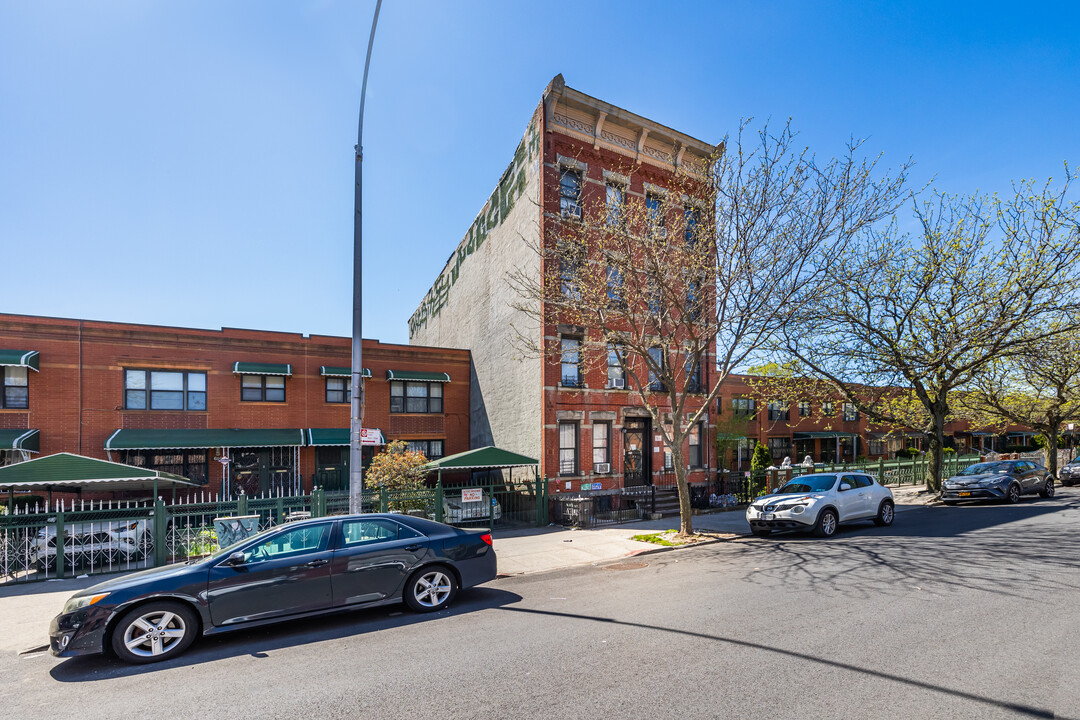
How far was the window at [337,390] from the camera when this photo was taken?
82.9 ft

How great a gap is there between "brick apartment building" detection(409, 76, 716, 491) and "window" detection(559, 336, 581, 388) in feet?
0.18

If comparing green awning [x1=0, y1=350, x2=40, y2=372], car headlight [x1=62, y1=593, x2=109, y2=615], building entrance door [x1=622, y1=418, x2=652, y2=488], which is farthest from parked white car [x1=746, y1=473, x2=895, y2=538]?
green awning [x1=0, y1=350, x2=40, y2=372]

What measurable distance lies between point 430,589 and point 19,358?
67.1 feet

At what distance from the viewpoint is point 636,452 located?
23.3 m

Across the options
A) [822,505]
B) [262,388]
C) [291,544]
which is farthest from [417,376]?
[291,544]

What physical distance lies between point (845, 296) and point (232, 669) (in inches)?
831

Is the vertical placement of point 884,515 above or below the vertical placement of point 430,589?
below

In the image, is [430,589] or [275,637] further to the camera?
[430,589]

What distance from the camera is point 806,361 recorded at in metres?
21.9

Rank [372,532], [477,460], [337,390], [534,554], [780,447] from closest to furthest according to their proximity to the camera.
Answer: [372,532], [534,554], [477,460], [337,390], [780,447]

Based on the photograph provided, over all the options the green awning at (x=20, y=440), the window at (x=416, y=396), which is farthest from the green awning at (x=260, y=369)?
the green awning at (x=20, y=440)

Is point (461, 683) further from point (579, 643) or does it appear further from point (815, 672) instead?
point (815, 672)

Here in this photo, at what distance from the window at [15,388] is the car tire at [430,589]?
21061mm

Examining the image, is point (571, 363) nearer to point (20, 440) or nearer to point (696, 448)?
point (696, 448)
